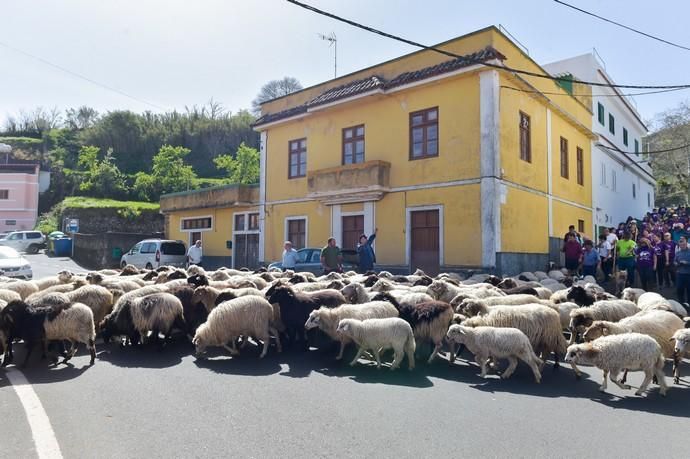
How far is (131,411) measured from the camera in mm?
4984

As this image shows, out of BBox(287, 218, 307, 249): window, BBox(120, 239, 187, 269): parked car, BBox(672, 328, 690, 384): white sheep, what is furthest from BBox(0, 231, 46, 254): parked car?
BBox(672, 328, 690, 384): white sheep

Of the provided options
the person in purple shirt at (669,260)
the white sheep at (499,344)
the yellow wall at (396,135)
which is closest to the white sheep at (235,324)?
the white sheep at (499,344)

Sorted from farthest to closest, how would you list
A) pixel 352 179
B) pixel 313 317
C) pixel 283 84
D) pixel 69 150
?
pixel 283 84 → pixel 69 150 → pixel 352 179 → pixel 313 317

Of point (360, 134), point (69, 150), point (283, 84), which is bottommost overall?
point (360, 134)

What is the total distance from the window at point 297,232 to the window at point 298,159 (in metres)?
2.24

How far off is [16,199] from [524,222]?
174 ft

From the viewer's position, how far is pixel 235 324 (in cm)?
773

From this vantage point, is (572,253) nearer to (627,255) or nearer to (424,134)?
(627,255)

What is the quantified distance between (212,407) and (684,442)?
Result: 15.0 ft

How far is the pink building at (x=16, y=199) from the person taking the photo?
5034cm

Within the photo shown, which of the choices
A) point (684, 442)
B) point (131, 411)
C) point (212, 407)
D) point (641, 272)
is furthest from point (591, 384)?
point (641, 272)

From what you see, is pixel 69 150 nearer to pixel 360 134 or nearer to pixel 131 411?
pixel 360 134

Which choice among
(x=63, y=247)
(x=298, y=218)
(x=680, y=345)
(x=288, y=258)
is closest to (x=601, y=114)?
(x=298, y=218)

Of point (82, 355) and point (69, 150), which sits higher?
point (69, 150)
